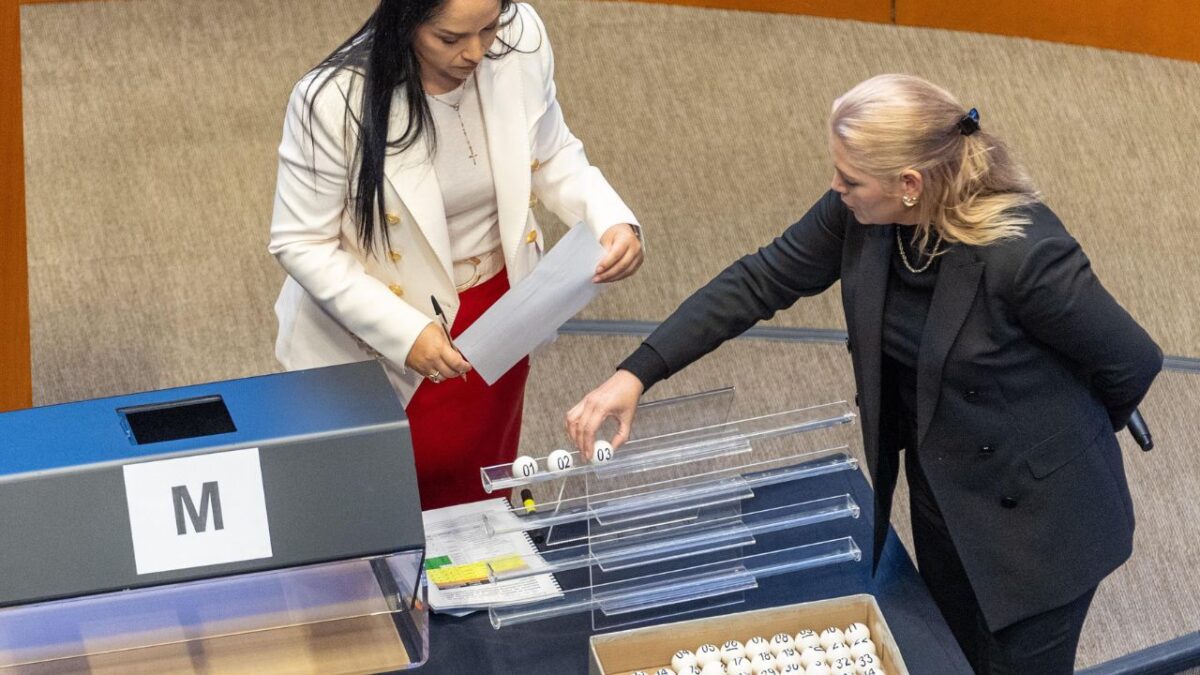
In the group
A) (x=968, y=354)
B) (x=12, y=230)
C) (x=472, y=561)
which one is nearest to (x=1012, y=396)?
(x=968, y=354)

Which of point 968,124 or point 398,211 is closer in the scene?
point 968,124

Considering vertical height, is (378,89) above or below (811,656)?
above

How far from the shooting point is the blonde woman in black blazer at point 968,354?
2.20 m

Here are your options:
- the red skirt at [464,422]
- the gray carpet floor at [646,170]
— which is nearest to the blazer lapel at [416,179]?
the red skirt at [464,422]

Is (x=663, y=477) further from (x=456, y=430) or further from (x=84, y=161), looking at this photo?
(x=84, y=161)

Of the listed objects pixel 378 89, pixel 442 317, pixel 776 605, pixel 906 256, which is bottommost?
pixel 776 605

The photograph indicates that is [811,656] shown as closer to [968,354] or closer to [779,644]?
[779,644]

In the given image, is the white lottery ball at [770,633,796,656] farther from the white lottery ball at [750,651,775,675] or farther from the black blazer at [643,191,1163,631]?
the black blazer at [643,191,1163,631]

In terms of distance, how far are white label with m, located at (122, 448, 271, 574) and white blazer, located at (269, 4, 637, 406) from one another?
74 centimetres

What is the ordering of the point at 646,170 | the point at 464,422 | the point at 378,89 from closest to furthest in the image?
the point at 378,89 < the point at 464,422 < the point at 646,170

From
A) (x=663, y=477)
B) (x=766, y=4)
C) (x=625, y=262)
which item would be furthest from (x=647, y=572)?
(x=766, y=4)

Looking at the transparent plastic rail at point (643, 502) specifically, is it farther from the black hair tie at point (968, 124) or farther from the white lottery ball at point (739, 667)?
the black hair tie at point (968, 124)

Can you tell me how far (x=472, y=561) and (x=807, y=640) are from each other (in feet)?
1.78

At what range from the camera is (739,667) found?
80.9 inches
